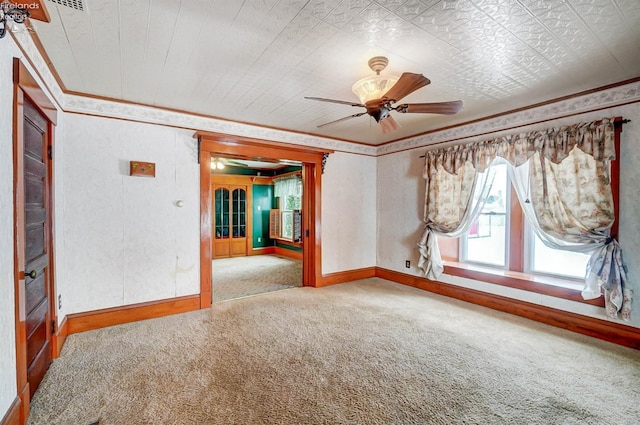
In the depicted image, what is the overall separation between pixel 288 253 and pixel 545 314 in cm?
560

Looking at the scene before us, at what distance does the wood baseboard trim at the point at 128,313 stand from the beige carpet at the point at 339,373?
117 millimetres

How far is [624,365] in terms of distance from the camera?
234 centimetres

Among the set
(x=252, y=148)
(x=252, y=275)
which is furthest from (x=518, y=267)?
(x=252, y=275)

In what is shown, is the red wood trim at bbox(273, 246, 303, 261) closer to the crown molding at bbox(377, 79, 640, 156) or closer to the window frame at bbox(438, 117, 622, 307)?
the window frame at bbox(438, 117, 622, 307)

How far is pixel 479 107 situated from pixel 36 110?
4.28 meters

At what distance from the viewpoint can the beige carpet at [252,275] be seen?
455 cm

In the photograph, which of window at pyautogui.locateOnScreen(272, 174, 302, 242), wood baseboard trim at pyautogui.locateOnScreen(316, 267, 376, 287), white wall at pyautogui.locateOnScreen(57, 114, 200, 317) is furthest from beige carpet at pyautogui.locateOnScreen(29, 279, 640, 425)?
window at pyautogui.locateOnScreen(272, 174, 302, 242)

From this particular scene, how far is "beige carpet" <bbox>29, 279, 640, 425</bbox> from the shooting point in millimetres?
1799

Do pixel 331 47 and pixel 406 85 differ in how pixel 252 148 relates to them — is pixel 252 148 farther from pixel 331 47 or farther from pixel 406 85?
pixel 406 85

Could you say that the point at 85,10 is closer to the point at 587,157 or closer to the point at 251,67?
the point at 251,67

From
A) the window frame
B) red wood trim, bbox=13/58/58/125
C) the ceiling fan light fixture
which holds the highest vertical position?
the ceiling fan light fixture

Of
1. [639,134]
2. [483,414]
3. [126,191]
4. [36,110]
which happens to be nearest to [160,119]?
[126,191]

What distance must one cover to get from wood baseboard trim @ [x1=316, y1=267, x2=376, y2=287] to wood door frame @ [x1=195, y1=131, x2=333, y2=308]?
16cm

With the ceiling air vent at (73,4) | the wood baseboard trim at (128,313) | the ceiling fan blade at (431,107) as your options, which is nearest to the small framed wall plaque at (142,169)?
the wood baseboard trim at (128,313)
